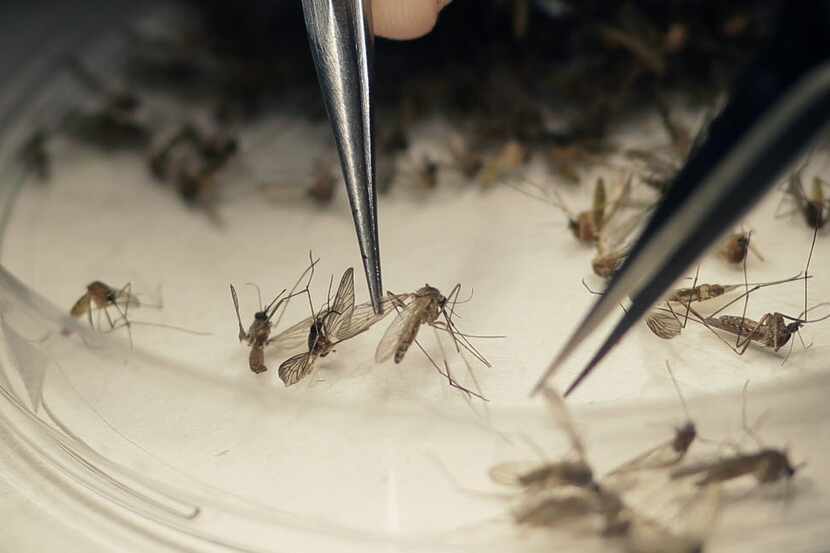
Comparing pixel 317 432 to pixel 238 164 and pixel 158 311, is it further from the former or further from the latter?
pixel 238 164

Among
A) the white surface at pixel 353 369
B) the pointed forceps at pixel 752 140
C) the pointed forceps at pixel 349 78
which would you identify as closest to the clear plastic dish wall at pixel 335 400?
the white surface at pixel 353 369

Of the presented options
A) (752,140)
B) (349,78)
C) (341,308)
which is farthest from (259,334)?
(752,140)

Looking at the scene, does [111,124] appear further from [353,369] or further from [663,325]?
[663,325]

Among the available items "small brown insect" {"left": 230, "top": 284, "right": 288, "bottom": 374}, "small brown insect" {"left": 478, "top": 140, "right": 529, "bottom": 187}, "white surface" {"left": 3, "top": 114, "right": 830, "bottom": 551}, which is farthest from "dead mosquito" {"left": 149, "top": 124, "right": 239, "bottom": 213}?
"small brown insect" {"left": 478, "top": 140, "right": 529, "bottom": 187}

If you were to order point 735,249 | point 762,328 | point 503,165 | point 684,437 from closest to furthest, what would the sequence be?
1. point 684,437
2. point 762,328
3. point 735,249
4. point 503,165

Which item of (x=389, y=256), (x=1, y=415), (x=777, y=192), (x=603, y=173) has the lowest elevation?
(x=1, y=415)

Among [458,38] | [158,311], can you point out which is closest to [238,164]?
[158,311]

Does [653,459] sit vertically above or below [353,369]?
below

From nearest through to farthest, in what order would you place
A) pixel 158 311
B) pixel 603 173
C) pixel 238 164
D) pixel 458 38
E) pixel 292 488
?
pixel 292 488, pixel 158 311, pixel 603 173, pixel 238 164, pixel 458 38
